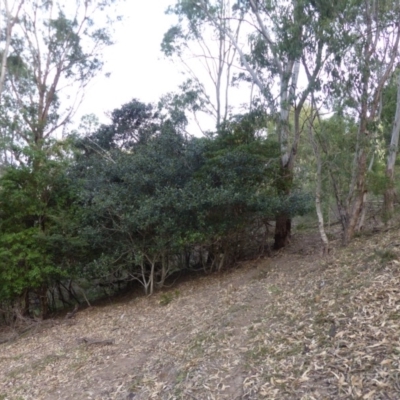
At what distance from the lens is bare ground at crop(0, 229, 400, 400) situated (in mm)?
4555

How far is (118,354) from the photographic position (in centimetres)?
741

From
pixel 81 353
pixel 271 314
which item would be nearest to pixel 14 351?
pixel 81 353

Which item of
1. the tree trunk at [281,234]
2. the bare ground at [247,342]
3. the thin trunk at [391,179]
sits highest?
the thin trunk at [391,179]

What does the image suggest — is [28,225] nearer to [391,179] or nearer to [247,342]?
[247,342]

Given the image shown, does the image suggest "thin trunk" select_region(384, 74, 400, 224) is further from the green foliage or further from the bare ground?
the green foliage

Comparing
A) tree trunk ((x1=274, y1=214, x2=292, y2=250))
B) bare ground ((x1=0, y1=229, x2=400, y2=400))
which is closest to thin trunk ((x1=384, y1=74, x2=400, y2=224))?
bare ground ((x1=0, y1=229, x2=400, y2=400))

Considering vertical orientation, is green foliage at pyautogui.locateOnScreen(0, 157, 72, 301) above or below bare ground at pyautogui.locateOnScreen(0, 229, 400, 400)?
above

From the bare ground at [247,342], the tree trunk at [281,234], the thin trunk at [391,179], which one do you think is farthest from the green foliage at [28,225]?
the thin trunk at [391,179]

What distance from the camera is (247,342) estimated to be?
6148 millimetres

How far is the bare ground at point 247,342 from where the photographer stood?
14.9 ft

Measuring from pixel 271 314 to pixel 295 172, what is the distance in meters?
6.60

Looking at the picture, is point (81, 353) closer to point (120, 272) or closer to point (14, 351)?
point (14, 351)

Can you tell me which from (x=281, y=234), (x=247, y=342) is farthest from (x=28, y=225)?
(x=247, y=342)

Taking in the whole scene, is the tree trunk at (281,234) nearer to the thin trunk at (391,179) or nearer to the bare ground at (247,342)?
the bare ground at (247,342)
